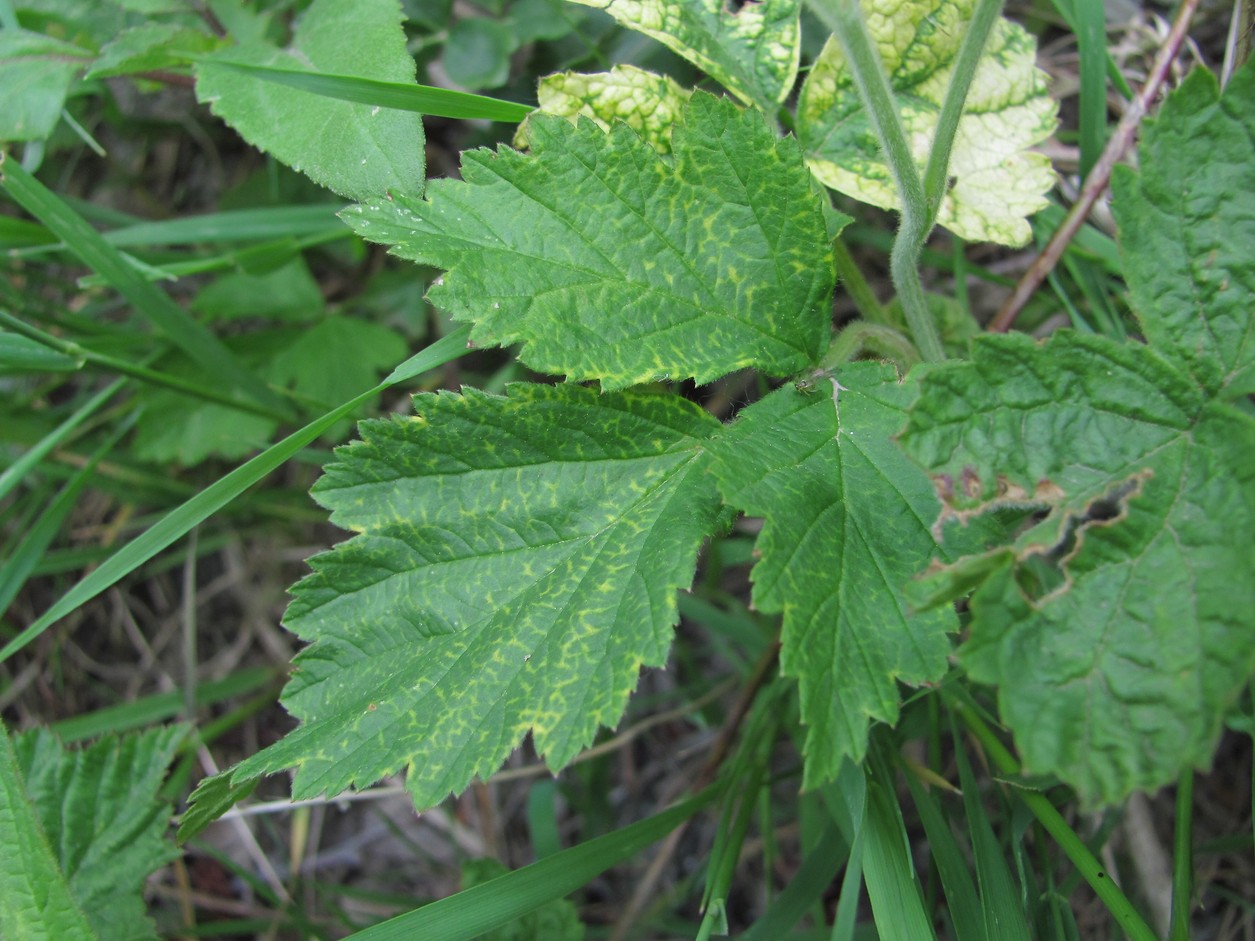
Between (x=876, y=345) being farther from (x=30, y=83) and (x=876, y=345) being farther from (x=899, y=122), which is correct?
(x=30, y=83)

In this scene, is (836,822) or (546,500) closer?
(546,500)

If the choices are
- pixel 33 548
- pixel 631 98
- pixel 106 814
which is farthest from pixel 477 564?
pixel 33 548

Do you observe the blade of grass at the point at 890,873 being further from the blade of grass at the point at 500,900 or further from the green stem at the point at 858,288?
the green stem at the point at 858,288

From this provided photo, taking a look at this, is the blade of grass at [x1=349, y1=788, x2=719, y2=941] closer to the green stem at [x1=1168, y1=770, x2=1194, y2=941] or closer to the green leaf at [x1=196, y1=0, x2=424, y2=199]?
the green stem at [x1=1168, y1=770, x2=1194, y2=941]

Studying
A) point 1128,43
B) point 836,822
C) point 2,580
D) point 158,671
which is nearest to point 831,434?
point 836,822

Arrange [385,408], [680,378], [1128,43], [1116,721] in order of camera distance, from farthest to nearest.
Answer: [385,408] → [1128,43] → [680,378] → [1116,721]

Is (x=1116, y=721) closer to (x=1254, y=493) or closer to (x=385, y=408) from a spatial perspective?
(x=1254, y=493)
